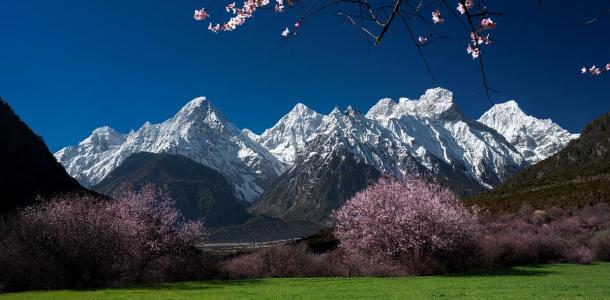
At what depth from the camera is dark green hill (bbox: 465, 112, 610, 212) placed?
7888 centimetres

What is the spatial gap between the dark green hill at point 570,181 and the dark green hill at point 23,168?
70364 millimetres

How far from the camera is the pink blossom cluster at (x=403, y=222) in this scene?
144 ft

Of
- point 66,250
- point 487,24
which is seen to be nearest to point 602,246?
point 66,250

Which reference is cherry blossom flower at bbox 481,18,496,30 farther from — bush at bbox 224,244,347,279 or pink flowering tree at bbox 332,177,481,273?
bush at bbox 224,244,347,279

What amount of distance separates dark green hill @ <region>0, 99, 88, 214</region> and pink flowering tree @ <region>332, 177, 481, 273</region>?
48.7m

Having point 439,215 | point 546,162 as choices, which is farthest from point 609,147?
point 439,215

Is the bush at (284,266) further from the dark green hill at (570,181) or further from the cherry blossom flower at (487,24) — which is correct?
the dark green hill at (570,181)

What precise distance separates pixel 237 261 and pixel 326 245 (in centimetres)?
1802

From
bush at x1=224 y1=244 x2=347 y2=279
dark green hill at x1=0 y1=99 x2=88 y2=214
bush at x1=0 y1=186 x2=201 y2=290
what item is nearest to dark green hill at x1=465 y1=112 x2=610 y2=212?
bush at x1=224 y1=244 x2=347 y2=279

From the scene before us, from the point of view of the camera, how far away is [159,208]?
45781 millimetres

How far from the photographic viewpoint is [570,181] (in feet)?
337

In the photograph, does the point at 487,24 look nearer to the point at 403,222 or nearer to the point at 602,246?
the point at 403,222

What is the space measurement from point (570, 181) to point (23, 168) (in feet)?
327

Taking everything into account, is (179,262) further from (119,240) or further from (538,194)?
(538,194)
